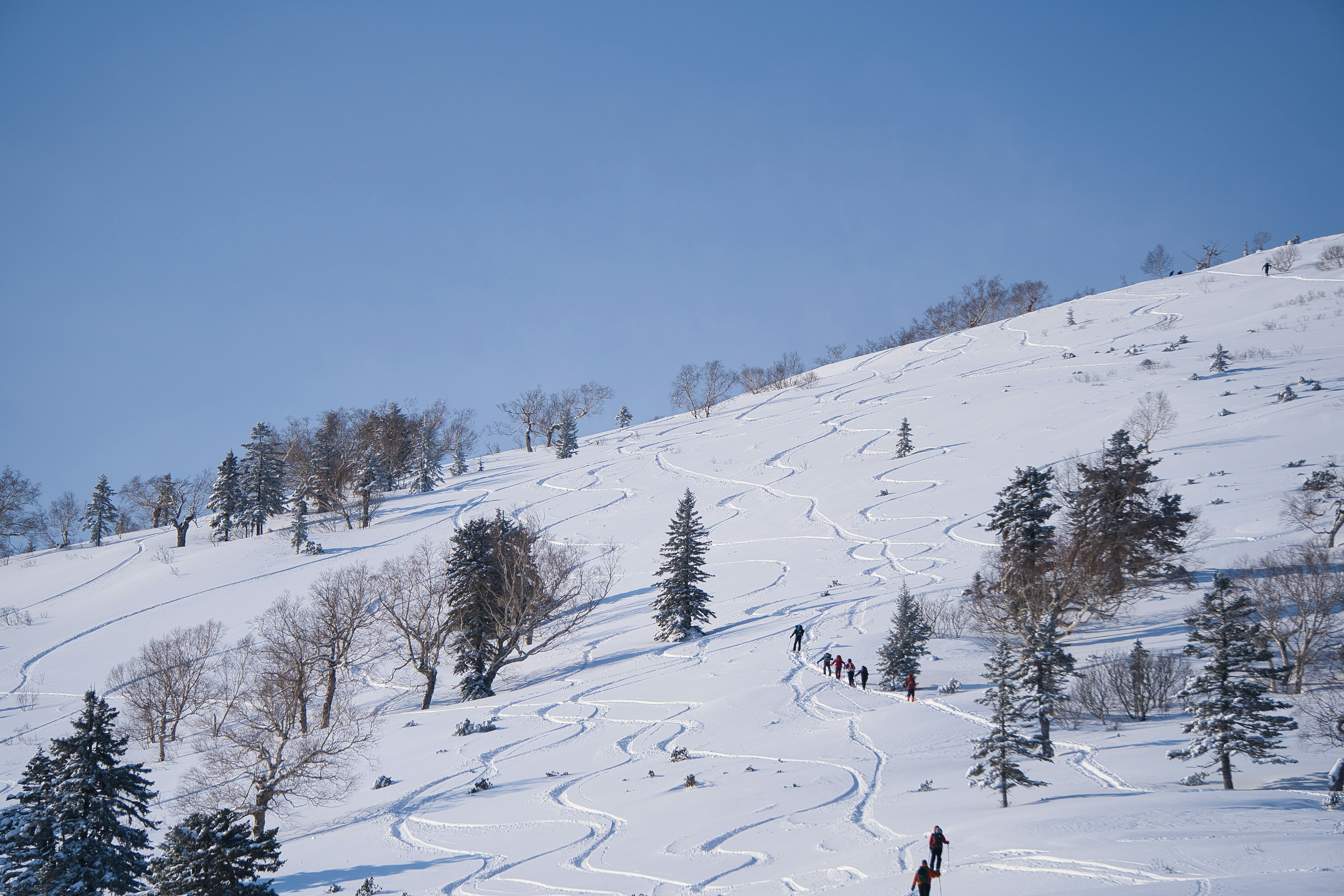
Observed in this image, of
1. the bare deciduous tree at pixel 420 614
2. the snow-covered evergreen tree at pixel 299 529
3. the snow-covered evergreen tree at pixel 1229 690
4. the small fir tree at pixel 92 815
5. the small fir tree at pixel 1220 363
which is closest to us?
the snow-covered evergreen tree at pixel 1229 690

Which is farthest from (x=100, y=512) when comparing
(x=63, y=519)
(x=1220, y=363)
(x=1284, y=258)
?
(x=1284, y=258)

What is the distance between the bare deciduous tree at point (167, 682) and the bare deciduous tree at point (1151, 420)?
5247 cm

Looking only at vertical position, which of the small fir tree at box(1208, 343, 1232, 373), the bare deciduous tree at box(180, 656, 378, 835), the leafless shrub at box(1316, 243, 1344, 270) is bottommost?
the bare deciduous tree at box(180, 656, 378, 835)

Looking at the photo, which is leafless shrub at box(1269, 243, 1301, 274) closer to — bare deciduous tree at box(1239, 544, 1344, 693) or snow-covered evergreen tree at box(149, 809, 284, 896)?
bare deciduous tree at box(1239, 544, 1344, 693)

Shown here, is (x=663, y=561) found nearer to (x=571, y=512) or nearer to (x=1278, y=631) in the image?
(x=571, y=512)

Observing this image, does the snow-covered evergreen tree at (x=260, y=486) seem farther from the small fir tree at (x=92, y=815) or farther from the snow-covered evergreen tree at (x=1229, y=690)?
the snow-covered evergreen tree at (x=1229, y=690)

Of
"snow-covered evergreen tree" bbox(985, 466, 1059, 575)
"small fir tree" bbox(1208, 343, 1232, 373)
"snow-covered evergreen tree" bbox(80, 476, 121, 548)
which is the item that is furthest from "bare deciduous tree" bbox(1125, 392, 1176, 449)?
"snow-covered evergreen tree" bbox(80, 476, 121, 548)

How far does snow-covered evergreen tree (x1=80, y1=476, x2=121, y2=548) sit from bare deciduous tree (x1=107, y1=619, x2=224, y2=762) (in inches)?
1572

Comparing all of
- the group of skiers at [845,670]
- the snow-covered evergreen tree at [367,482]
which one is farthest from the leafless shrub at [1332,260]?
the snow-covered evergreen tree at [367,482]

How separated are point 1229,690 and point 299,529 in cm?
5822

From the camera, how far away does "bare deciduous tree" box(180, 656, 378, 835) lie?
21.3 meters

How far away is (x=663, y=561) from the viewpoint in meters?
48.8

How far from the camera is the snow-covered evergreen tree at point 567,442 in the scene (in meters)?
86.0

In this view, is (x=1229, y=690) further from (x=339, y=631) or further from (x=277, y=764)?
(x=339, y=631)
